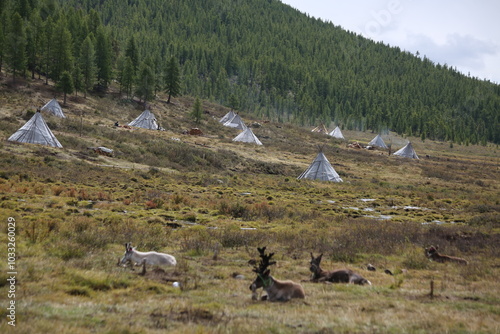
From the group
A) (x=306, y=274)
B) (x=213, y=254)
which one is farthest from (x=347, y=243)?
(x=213, y=254)

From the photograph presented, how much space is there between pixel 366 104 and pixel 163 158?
133 metres

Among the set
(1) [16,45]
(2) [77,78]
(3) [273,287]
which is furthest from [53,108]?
(3) [273,287]

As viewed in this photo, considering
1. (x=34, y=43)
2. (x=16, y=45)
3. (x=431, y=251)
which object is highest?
(x=34, y=43)

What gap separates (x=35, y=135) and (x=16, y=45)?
104ft

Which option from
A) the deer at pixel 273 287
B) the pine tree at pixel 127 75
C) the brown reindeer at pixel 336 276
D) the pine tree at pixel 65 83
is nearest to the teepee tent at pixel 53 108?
the pine tree at pixel 65 83

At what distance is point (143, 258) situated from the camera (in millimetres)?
9023

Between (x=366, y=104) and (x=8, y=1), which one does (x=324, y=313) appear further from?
(x=366, y=104)

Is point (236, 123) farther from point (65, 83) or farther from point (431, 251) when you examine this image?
point (431, 251)

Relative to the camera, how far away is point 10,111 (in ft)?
151

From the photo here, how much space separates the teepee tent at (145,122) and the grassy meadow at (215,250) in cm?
2436

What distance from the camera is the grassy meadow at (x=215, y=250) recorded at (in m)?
5.59

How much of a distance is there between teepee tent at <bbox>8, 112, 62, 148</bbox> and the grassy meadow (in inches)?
58.5

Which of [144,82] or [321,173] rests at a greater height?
[144,82]

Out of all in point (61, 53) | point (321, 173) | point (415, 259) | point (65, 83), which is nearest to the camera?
point (415, 259)
